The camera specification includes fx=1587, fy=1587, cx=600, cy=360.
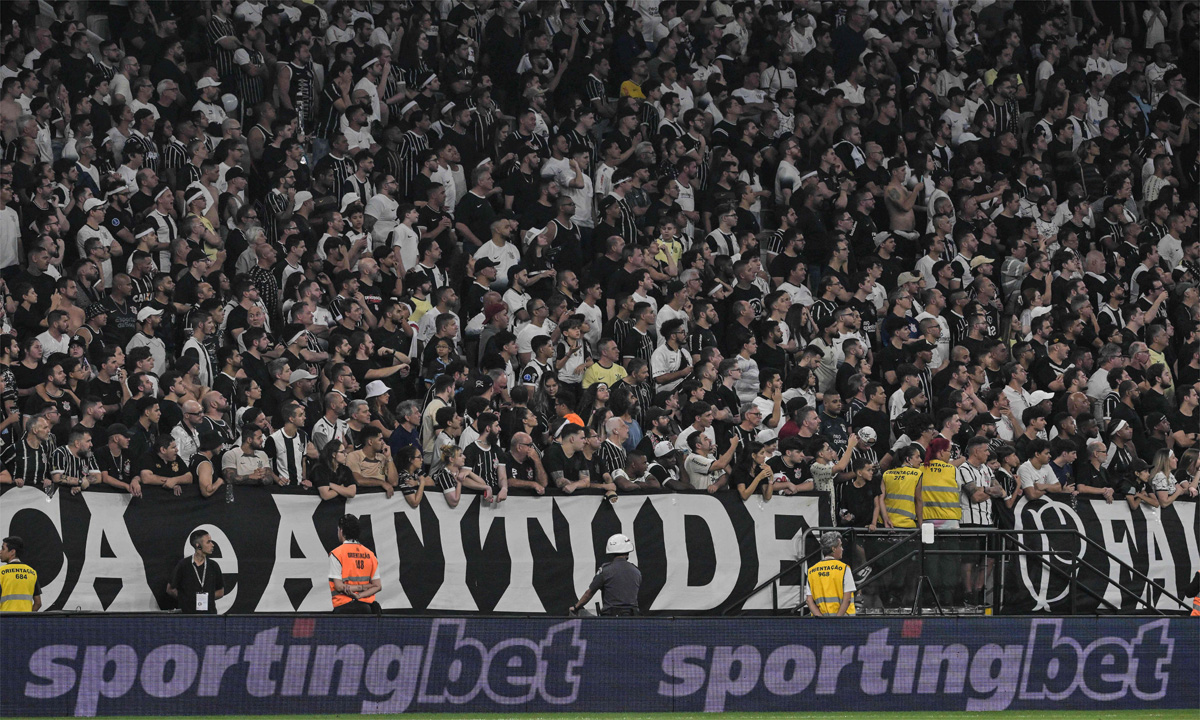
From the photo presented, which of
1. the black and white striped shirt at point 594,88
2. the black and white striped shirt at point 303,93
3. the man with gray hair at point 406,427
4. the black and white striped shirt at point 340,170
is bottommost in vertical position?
the man with gray hair at point 406,427

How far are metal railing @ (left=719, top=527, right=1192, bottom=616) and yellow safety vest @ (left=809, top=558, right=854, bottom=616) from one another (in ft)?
1.27

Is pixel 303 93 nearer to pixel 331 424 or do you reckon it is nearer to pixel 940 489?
pixel 331 424

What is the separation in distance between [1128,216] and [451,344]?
1187 cm

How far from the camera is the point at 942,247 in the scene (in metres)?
22.5

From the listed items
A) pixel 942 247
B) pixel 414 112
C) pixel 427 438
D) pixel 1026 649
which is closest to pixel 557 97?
pixel 414 112

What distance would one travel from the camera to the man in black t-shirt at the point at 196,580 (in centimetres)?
1468

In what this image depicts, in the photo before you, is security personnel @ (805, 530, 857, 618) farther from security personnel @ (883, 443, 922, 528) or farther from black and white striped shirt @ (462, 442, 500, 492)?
black and white striped shirt @ (462, 442, 500, 492)

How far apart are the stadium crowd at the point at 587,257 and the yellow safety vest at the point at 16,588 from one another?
0.91 meters

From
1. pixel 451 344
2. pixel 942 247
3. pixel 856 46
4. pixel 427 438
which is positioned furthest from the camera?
pixel 856 46

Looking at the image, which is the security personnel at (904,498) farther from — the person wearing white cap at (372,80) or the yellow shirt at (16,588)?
the person wearing white cap at (372,80)

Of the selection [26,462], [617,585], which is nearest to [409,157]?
[26,462]

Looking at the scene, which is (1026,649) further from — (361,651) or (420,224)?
(420,224)

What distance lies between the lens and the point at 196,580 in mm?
14766

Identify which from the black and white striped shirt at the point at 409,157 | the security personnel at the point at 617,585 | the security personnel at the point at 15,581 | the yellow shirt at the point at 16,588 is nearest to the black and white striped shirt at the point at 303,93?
the black and white striped shirt at the point at 409,157
